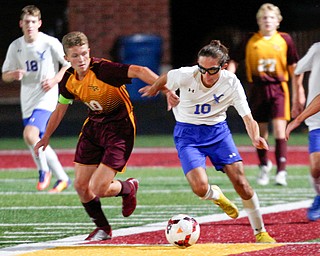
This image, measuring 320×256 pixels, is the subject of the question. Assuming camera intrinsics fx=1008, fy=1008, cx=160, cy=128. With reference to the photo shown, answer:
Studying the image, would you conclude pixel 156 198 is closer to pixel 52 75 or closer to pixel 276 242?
pixel 52 75

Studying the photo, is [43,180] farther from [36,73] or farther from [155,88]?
[155,88]

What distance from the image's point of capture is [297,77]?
35.6 ft

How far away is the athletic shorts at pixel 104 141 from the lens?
900 centimetres

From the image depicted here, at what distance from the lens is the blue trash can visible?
932 inches

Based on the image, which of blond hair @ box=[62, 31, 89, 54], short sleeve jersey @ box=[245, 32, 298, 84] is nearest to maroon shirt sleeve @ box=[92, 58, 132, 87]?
blond hair @ box=[62, 31, 89, 54]

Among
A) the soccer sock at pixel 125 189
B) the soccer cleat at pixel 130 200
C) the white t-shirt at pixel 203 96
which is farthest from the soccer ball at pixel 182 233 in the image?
the soccer cleat at pixel 130 200

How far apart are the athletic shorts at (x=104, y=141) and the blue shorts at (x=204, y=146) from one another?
1.55 feet

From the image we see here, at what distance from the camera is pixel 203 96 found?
880 cm

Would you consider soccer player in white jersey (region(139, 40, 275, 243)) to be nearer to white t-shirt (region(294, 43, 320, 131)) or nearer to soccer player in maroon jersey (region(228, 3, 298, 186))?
white t-shirt (region(294, 43, 320, 131))

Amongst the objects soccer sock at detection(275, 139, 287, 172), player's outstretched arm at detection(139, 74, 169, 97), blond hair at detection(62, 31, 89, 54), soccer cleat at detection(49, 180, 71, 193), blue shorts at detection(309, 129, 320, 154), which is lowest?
soccer cleat at detection(49, 180, 71, 193)

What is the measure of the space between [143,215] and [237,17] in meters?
17.0

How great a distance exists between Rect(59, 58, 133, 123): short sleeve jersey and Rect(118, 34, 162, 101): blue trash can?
14.6 m

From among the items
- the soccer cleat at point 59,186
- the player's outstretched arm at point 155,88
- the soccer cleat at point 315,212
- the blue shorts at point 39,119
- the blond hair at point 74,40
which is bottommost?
the soccer cleat at point 59,186

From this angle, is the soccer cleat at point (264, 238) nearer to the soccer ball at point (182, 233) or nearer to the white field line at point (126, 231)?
the soccer ball at point (182, 233)
